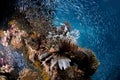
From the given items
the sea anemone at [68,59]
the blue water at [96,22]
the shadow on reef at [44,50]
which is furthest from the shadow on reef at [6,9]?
the sea anemone at [68,59]

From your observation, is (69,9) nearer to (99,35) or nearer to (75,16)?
(75,16)

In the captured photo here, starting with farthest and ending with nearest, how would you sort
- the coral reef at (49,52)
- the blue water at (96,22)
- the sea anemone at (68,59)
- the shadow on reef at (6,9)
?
the shadow on reef at (6,9), the blue water at (96,22), the coral reef at (49,52), the sea anemone at (68,59)

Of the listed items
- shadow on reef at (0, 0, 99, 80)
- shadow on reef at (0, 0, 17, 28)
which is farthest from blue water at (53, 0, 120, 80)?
shadow on reef at (0, 0, 17, 28)

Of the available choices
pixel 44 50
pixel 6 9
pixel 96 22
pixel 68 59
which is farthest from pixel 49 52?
pixel 6 9

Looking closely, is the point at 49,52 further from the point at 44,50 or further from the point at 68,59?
the point at 68,59

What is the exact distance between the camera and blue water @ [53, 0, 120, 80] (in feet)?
18.7

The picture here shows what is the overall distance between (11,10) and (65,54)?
186cm

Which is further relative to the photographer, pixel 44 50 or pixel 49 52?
pixel 44 50

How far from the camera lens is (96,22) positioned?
5.75 m

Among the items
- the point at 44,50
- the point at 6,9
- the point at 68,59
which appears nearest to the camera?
the point at 68,59

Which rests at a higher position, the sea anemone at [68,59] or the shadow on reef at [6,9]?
the shadow on reef at [6,9]

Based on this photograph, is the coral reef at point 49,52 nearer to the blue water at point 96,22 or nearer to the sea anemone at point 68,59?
the sea anemone at point 68,59

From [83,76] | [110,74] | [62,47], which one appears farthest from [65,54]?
[110,74]

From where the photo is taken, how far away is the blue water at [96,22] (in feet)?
18.7
